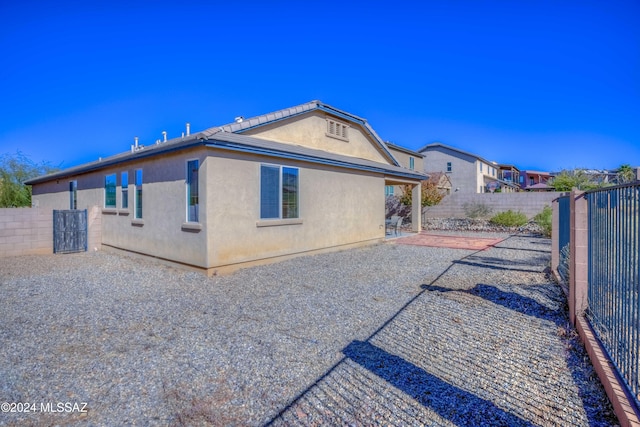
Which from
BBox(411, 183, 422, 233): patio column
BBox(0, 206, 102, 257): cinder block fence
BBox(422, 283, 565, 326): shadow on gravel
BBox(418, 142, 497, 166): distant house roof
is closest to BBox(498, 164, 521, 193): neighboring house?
BBox(418, 142, 497, 166): distant house roof

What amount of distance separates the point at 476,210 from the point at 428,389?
19833mm

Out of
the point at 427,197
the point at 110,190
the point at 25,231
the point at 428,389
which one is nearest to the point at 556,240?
the point at 428,389

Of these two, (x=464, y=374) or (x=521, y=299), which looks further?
(x=521, y=299)

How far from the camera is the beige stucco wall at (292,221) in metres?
8.15

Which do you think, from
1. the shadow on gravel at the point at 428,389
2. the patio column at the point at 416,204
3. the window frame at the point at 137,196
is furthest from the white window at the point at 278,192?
the patio column at the point at 416,204

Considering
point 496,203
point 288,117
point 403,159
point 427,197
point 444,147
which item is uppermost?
point 444,147

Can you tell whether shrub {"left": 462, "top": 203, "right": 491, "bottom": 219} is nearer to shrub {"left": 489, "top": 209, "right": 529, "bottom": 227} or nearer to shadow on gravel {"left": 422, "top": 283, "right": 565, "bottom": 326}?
shrub {"left": 489, "top": 209, "right": 529, "bottom": 227}

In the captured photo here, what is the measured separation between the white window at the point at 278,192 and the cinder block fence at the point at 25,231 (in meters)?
8.51

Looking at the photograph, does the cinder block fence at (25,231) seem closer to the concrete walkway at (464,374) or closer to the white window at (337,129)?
the white window at (337,129)

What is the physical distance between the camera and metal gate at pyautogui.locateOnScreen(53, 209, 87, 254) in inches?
465

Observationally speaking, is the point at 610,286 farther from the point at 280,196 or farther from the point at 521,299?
the point at 280,196

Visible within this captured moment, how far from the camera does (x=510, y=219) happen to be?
1848 cm

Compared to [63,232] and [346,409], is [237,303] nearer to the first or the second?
[346,409]

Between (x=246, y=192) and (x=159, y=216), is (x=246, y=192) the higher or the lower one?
the higher one
